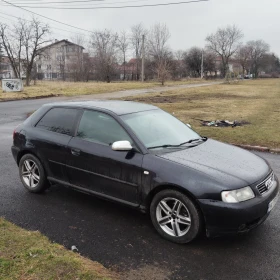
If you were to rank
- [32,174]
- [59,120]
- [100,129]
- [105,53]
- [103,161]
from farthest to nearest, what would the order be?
[105,53] < [32,174] < [59,120] < [100,129] < [103,161]

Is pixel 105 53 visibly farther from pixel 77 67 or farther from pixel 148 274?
pixel 148 274

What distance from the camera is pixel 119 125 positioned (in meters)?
4.12

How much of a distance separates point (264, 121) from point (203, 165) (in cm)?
1009

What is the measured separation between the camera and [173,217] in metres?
3.56

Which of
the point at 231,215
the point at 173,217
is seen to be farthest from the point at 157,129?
the point at 231,215

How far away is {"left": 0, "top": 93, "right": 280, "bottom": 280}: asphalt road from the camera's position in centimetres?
302

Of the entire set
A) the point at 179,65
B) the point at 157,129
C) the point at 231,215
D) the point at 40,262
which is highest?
the point at 179,65

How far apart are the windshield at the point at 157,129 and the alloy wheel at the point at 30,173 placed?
1793mm

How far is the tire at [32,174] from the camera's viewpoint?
4879 mm

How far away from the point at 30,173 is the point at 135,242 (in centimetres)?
235

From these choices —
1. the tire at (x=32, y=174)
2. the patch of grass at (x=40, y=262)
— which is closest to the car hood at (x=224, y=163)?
the patch of grass at (x=40, y=262)

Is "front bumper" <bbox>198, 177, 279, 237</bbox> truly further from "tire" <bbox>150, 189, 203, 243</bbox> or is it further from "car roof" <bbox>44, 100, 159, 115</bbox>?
"car roof" <bbox>44, 100, 159, 115</bbox>

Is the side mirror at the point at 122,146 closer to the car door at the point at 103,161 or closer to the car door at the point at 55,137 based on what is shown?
the car door at the point at 103,161

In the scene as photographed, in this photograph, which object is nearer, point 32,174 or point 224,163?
point 224,163
